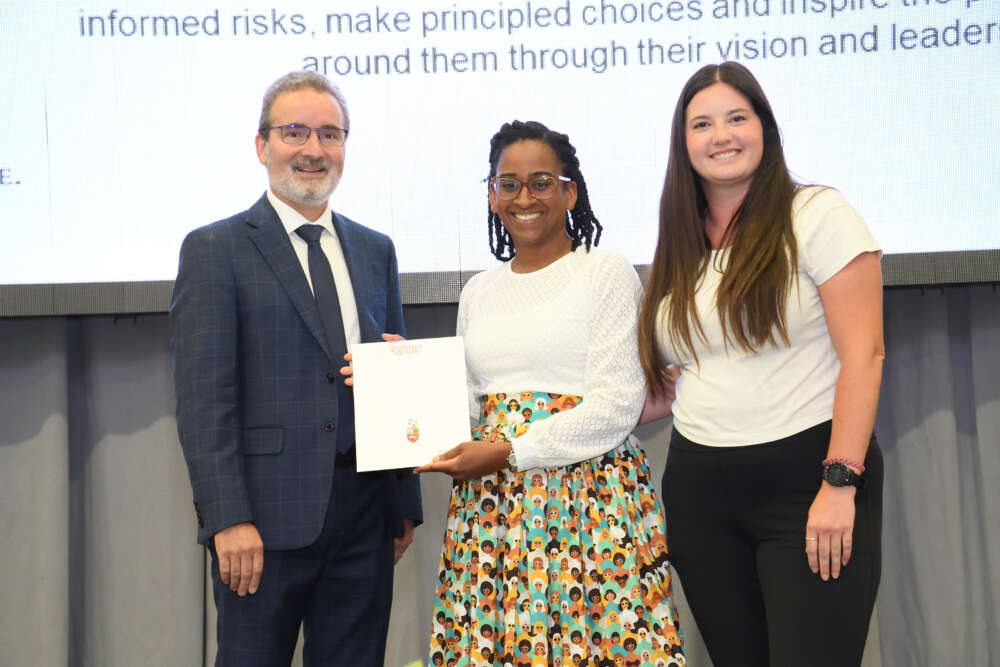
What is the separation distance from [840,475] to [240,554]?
1244 mm

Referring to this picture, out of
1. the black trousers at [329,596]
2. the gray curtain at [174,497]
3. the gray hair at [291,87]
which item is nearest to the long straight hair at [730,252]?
the black trousers at [329,596]

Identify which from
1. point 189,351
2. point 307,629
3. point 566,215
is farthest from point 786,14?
point 307,629

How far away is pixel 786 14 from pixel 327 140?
1.74 meters

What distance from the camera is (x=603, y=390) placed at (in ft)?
6.73

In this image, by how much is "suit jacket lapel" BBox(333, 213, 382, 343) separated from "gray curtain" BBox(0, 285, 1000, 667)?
96 cm

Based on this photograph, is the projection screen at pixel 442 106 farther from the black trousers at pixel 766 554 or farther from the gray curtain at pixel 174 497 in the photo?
the black trousers at pixel 766 554

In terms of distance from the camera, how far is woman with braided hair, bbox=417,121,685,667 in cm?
198

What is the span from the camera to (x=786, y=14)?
3117 millimetres

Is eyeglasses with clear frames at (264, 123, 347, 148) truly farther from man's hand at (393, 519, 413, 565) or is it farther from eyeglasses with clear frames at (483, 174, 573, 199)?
man's hand at (393, 519, 413, 565)

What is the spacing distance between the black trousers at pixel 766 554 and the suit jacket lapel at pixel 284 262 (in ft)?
2.84

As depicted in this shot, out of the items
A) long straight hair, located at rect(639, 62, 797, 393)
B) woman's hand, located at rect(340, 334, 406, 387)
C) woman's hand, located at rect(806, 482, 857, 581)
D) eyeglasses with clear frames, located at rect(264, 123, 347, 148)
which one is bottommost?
woman's hand, located at rect(806, 482, 857, 581)

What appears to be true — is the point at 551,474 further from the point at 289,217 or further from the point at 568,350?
the point at 289,217

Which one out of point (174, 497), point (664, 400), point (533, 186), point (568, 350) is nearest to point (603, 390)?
point (568, 350)

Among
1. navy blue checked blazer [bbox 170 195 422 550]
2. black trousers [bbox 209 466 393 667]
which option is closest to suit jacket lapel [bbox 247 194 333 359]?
navy blue checked blazer [bbox 170 195 422 550]
